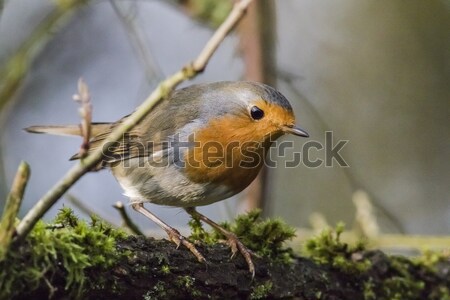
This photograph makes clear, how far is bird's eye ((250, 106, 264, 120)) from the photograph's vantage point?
12.2ft

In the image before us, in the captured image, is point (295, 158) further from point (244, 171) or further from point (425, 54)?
point (244, 171)

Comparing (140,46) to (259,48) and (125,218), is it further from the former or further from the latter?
(125,218)

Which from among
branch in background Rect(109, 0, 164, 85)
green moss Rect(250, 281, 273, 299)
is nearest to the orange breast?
green moss Rect(250, 281, 273, 299)

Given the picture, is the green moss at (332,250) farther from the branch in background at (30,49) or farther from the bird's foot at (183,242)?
the branch in background at (30,49)

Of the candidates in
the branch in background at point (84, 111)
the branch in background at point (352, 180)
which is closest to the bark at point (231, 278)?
the branch in background at point (84, 111)

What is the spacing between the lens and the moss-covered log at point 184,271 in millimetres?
2283

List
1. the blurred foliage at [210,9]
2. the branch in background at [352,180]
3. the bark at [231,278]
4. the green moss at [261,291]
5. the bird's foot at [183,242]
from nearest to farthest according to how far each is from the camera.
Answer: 1. the bark at [231,278]
2. the bird's foot at [183,242]
3. the green moss at [261,291]
4. the branch in background at [352,180]
5. the blurred foliage at [210,9]

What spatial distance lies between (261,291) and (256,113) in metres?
1.08

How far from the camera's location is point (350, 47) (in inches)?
287

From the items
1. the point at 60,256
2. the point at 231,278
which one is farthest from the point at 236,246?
the point at 60,256

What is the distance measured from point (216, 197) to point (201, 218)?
0.19 meters

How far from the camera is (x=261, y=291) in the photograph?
3.04 meters

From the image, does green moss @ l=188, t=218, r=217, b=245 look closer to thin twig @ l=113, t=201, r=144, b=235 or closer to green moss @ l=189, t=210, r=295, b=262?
green moss @ l=189, t=210, r=295, b=262

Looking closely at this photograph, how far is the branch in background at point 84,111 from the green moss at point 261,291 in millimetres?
1360
